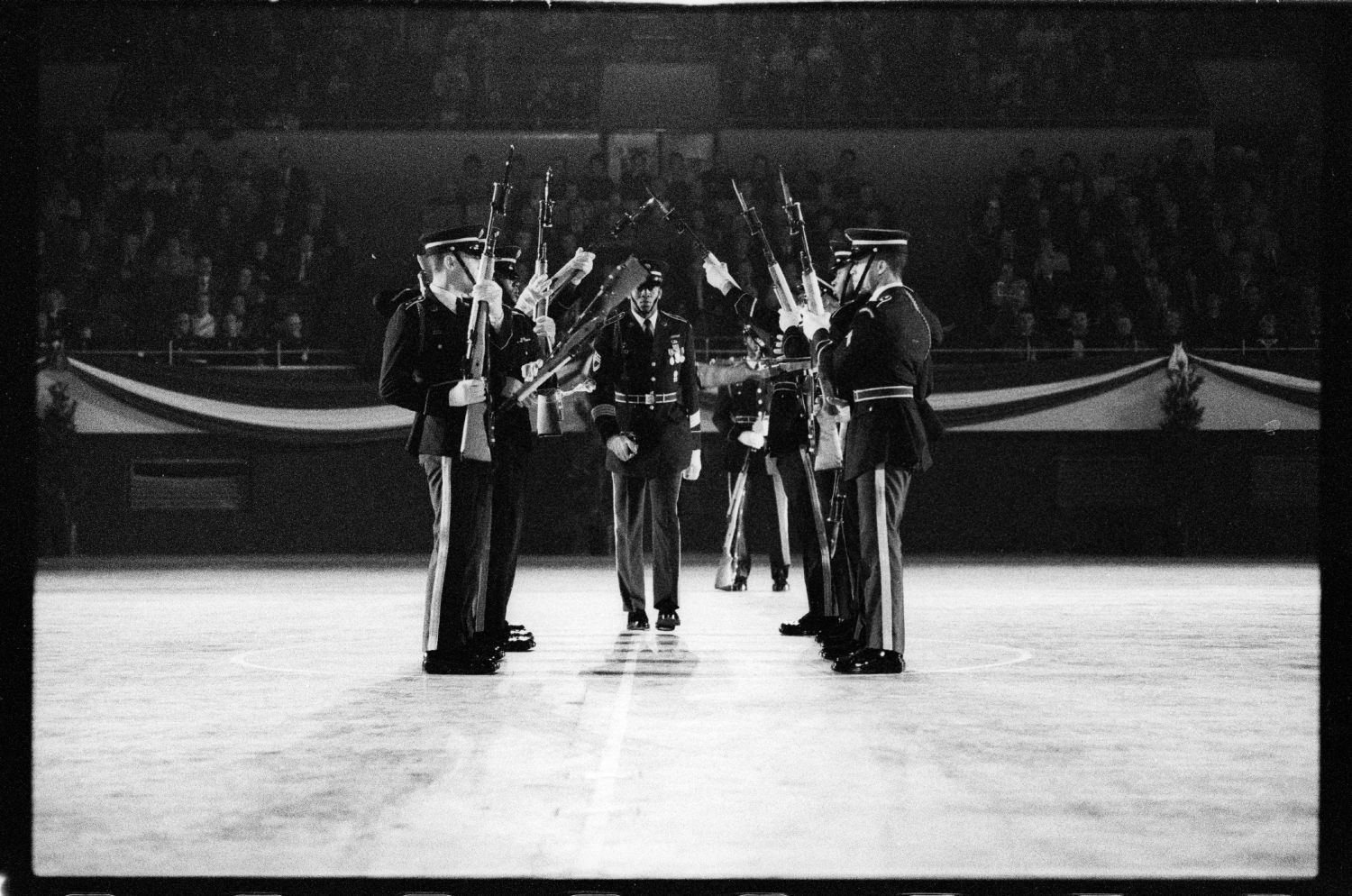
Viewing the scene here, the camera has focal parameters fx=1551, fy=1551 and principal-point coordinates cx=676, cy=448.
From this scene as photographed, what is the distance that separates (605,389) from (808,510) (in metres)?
1.41

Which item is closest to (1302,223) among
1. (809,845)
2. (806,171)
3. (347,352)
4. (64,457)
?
(806,171)

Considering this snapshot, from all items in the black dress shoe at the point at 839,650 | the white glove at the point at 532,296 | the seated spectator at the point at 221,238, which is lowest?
the black dress shoe at the point at 839,650

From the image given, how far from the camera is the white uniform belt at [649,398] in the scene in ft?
30.3

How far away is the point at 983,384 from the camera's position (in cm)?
1559

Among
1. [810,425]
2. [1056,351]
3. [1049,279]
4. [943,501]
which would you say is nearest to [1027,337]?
→ [1056,351]

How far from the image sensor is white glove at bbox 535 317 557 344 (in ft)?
29.6

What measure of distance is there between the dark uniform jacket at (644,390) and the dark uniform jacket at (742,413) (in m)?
2.27

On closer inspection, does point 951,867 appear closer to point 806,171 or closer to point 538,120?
point 806,171

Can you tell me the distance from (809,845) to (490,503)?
12.7 feet

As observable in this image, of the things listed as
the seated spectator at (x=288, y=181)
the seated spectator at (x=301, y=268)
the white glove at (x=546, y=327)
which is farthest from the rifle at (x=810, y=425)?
the seated spectator at (x=288, y=181)

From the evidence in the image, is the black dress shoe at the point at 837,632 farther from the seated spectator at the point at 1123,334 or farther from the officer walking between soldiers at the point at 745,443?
the seated spectator at the point at 1123,334

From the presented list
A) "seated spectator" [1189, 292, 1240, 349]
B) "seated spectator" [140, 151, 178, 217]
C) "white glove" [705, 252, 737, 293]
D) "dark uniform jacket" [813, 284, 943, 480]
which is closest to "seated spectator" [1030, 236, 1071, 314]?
"seated spectator" [1189, 292, 1240, 349]

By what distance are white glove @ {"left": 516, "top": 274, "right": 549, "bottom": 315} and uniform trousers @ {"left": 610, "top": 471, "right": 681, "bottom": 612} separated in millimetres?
1143

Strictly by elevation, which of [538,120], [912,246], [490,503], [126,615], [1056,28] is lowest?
[126,615]
